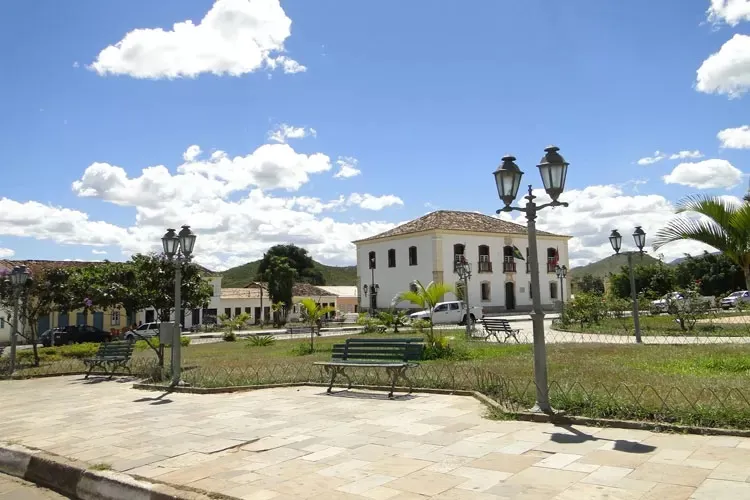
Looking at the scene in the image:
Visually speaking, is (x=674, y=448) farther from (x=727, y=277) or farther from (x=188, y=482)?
(x=727, y=277)

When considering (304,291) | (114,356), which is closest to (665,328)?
(114,356)

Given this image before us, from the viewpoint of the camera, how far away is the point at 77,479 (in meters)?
5.32

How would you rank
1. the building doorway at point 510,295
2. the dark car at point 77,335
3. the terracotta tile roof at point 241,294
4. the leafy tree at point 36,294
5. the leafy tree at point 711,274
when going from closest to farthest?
the leafy tree at point 36,294, the dark car at point 77,335, the leafy tree at point 711,274, the building doorway at point 510,295, the terracotta tile roof at point 241,294

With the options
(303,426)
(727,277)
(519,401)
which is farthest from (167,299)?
(727,277)

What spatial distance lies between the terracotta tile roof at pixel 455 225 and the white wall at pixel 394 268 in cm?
77

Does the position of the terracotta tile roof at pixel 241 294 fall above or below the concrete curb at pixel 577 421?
above

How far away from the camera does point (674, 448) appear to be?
5160 millimetres

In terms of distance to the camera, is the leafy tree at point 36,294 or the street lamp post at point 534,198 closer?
the street lamp post at point 534,198

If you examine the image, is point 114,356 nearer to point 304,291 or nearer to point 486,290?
point 486,290

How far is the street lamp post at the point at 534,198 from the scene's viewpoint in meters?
6.85

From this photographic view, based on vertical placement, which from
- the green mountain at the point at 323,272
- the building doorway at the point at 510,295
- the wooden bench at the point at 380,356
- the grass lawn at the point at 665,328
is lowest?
the grass lawn at the point at 665,328

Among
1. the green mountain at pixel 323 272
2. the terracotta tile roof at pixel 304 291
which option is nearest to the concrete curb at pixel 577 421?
the terracotta tile roof at pixel 304 291

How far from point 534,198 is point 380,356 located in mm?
3588

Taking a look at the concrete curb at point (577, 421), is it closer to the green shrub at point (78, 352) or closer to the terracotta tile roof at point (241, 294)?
the green shrub at point (78, 352)
